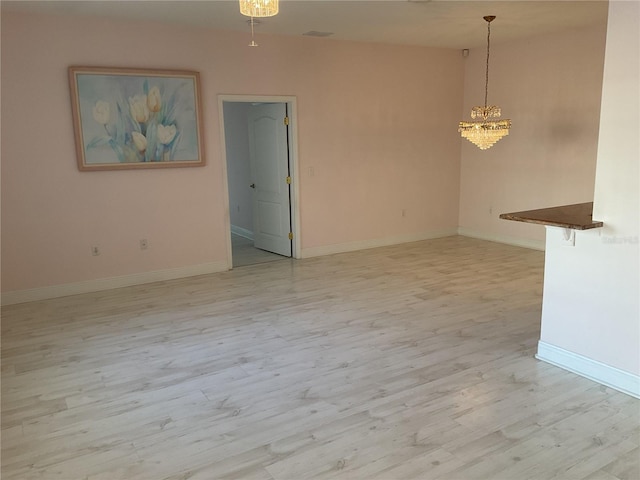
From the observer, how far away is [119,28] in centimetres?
484

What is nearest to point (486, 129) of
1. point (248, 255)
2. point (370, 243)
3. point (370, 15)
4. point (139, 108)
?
point (370, 15)

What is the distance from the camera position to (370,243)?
6.88m

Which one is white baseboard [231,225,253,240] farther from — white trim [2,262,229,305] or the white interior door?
white trim [2,262,229,305]

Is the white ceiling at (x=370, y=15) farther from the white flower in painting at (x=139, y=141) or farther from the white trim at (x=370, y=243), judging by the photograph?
the white trim at (x=370, y=243)

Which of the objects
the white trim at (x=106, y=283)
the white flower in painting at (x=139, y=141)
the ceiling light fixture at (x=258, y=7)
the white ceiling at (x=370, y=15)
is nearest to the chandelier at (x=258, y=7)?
the ceiling light fixture at (x=258, y=7)

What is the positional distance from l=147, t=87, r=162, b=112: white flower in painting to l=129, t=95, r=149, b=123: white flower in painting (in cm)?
4

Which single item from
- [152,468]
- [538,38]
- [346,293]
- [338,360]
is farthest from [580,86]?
[152,468]

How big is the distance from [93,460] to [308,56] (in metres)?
4.97

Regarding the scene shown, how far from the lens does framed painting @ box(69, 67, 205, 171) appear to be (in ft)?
15.8

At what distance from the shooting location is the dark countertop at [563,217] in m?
2.83

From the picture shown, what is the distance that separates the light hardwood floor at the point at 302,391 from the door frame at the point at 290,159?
1152 millimetres

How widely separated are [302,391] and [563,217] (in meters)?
1.97

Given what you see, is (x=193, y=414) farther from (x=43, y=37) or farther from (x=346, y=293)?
(x=43, y=37)

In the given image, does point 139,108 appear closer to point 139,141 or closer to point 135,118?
point 135,118
